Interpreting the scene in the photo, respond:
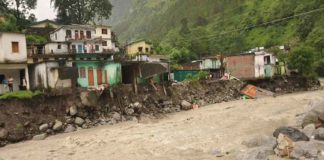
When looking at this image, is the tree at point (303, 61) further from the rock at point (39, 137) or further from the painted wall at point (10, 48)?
the rock at point (39, 137)

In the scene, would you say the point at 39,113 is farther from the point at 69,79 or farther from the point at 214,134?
the point at 214,134

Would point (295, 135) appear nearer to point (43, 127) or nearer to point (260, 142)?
point (260, 142)

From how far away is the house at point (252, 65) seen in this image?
65.1m

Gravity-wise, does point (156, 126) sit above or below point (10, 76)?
below

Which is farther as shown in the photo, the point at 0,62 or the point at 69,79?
the point at 69,79

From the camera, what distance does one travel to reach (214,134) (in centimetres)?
2880

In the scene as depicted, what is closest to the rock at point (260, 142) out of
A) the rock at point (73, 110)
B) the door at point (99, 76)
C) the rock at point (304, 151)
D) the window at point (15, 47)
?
the rock at point (304, 151)

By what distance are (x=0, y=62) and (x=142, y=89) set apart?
15.8m

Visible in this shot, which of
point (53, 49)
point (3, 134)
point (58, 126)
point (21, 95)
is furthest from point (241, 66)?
point (3, 134)

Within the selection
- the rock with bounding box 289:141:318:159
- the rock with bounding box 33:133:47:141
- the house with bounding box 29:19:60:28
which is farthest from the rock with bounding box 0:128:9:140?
the house with bounding box 29:19:60:28

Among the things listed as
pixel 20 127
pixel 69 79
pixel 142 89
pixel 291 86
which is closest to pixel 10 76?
pixel 69 79

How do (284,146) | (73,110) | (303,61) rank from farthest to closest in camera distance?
(303,61), (73,110), (284,146)

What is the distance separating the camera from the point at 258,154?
64.5ft

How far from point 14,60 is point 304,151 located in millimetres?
30912
